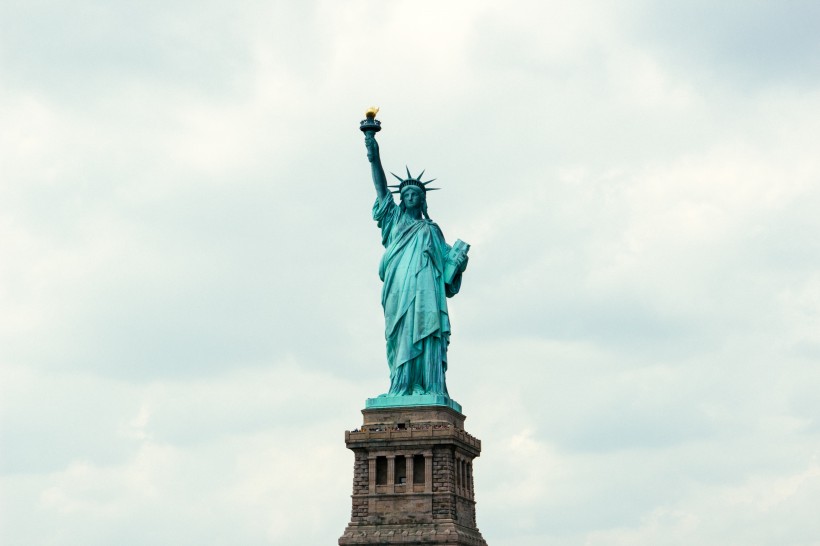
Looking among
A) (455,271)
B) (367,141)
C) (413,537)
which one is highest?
(367,141)

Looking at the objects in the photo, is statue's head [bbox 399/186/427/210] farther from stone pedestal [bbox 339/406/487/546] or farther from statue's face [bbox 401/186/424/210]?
stone pedestal [bbox 339/406/487/546]

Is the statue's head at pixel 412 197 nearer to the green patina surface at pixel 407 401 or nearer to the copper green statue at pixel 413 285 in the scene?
the copper green statue at pixel 413 285

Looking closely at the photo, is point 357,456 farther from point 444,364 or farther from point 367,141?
point 367,141

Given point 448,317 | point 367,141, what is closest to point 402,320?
point 448,317

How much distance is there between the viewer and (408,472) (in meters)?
56.5

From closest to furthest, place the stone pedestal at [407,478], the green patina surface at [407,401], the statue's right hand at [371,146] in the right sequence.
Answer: the stone pedestal at [407,478] → the green patina surface at [407,401] → the statue's right hand at [371,146]

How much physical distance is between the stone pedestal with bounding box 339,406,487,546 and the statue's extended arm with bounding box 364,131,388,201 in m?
7.88

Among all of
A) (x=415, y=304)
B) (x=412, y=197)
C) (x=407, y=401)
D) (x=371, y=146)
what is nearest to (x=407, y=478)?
(x=407, y=401)

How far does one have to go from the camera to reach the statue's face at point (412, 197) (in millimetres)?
59812

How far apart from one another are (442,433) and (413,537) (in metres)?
3.46

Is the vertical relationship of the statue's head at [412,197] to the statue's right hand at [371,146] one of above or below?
below

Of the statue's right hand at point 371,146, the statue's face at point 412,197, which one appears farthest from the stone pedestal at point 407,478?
the statue's right hand at point 371,146

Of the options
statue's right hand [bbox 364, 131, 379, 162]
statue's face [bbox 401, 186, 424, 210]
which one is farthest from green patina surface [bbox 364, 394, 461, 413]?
statue's right hand [bbox 364, 131, 379, 162]

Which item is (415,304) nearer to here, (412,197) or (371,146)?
(412,197)
